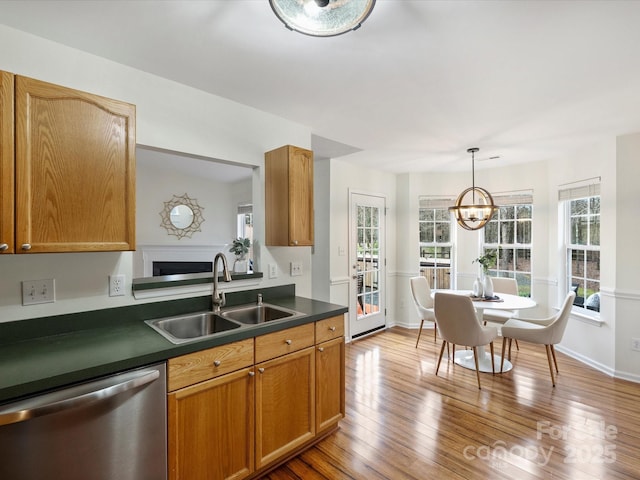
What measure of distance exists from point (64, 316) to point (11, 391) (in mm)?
655

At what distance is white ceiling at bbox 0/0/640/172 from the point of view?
57.8 inches

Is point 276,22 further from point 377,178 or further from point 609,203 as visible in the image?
point 609,203

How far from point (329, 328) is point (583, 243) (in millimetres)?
3515

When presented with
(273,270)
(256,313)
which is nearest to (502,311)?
(273,270)

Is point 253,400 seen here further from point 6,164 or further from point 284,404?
point 6,164

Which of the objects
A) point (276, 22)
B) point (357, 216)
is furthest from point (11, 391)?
point (357, 216)

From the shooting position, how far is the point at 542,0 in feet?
4.54

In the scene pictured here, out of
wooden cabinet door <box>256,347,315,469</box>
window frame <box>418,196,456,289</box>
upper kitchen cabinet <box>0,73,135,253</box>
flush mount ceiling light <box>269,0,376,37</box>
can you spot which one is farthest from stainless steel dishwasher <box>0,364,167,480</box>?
window frame <box>418,196,456,289</box>

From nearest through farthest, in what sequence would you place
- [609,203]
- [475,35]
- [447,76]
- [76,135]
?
[76,135] < [475,35] < [447,76] < [609,203]

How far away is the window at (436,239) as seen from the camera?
198 inches

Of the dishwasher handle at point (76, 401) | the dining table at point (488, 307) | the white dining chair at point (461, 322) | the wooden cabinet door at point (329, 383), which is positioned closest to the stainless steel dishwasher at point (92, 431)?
the dishwasher handle at point (76, 401)

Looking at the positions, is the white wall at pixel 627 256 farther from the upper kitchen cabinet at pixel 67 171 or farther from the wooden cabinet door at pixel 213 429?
→ the upper kitchen cabinet at pixel 67 171

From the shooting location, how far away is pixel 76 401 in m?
1.18

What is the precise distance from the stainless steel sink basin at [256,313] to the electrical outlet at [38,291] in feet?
2.92
